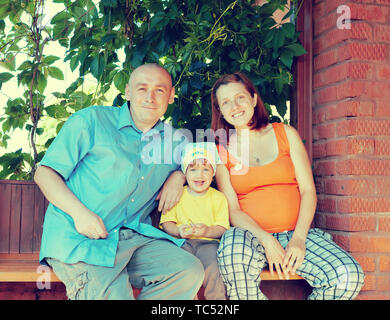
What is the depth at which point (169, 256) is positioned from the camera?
212cm

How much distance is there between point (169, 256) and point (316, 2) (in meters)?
1.77

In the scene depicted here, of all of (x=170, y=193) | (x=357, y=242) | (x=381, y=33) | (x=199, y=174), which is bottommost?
(x=357, y=242)

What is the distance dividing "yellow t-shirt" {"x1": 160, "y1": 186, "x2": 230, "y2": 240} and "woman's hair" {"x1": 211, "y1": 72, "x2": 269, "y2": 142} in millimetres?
403

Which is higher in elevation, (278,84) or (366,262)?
(278,84)

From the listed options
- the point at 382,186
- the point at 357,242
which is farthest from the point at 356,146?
the point at 357,242

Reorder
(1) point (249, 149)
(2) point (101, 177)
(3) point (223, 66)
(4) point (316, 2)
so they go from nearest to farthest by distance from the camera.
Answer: (2) point (101, 177)
(1) point (249, 149)
(4) point (316, 2)
(3) point (223, 66)

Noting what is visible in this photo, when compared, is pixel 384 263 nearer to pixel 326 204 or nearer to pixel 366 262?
pixel 366 262

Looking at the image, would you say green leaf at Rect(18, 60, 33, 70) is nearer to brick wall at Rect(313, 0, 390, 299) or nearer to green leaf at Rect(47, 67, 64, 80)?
green leaf at Rect(47, 67, 64, 80)

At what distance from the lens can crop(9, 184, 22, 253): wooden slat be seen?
8.26 feet

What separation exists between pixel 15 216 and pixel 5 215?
51 millimetres

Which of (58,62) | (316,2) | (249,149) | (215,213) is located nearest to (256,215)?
(215,213)

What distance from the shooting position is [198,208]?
8.02 feet

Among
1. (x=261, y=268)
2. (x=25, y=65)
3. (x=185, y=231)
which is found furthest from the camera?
(x=25, y=65)
